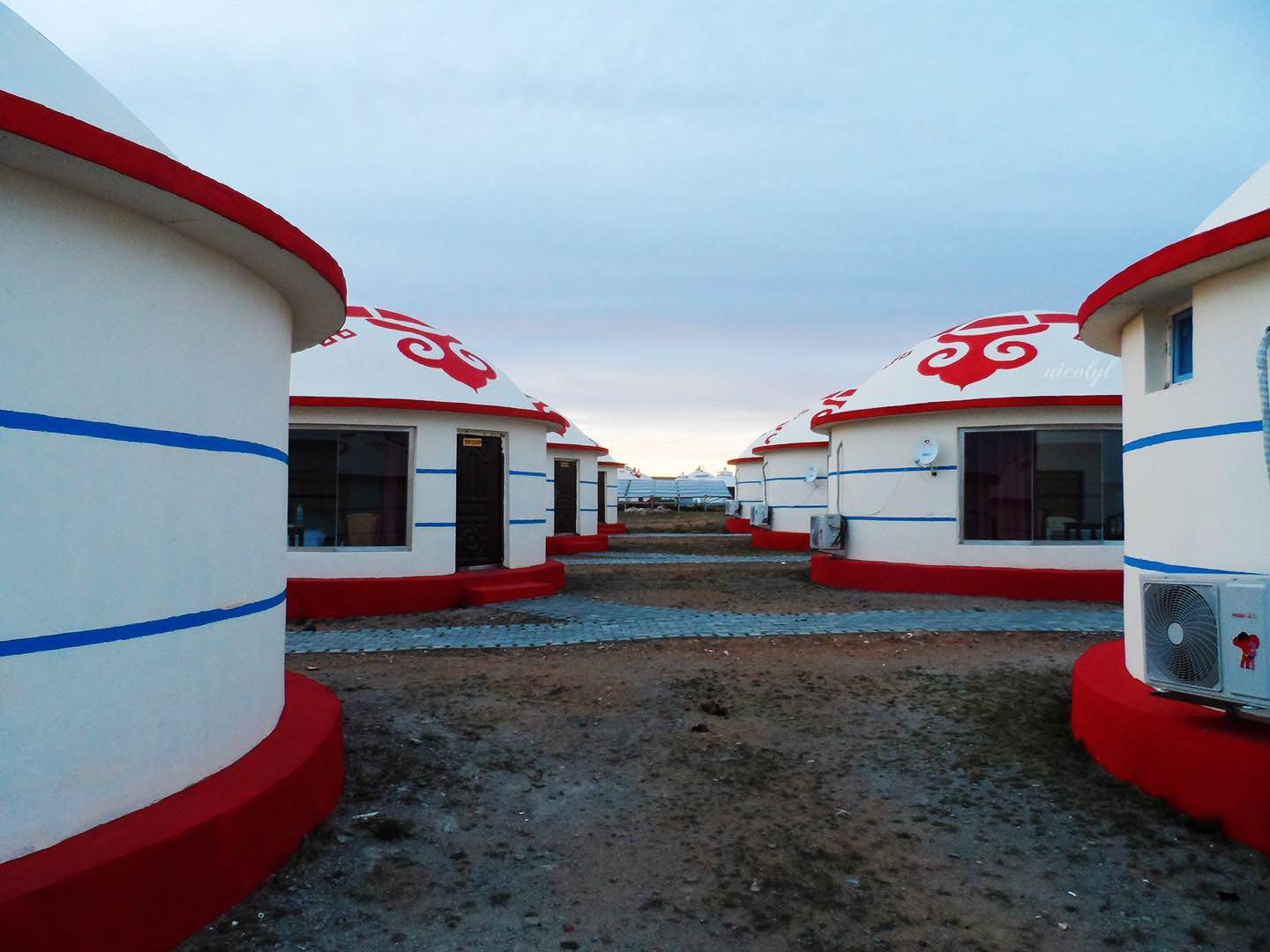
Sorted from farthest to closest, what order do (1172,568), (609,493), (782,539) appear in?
(609,493) < (782,539) < (1172,568)

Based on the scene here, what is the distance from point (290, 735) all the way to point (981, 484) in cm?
1002

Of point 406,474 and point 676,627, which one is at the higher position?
point 406,474

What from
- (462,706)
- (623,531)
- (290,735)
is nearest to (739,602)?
(462,706)

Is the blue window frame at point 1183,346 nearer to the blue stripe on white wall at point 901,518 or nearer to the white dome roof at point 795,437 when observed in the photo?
the blue stripe on white wall at point 901,518

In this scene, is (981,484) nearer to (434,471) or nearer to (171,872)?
(434,471)

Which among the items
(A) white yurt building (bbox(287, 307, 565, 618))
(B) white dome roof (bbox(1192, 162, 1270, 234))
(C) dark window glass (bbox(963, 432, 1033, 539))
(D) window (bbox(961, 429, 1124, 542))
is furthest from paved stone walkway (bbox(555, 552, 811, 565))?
(B) white dome roof (bbox(1192, 162, 1270, 234))

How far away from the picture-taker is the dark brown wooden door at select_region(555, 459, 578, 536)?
22.1m

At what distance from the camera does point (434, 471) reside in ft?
34.5

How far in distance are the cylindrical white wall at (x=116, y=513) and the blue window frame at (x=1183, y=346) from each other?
16.2ft

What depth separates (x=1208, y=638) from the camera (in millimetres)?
3637

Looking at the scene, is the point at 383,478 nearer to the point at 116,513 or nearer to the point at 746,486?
the point at 116,513

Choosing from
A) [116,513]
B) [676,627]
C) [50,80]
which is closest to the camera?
[116,513]

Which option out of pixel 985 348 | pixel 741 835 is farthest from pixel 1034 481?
pixel 741 835

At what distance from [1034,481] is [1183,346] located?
684 centimetres
